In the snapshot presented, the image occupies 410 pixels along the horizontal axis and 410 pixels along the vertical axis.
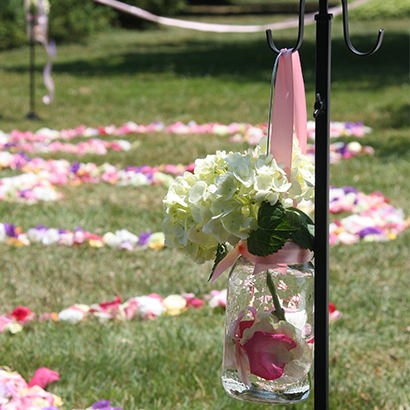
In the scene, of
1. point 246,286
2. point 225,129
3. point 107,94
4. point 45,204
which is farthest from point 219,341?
point 107,94

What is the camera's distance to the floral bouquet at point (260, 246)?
1.19 m

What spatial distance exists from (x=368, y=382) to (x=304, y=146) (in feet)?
3.87

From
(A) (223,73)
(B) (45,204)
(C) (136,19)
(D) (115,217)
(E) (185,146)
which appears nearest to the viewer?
(D) (115,217)

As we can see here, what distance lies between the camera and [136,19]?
21.2 m

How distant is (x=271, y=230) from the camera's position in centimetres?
118

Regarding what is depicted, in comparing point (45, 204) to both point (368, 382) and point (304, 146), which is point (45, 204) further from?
point (304, 146)

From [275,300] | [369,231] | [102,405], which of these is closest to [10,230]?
[102,405]

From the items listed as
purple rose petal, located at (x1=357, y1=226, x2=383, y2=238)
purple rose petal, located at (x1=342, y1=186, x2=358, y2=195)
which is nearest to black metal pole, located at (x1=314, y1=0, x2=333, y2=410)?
purple rose petal, located at (x1=357, y1=226, x2=383, y2=238)

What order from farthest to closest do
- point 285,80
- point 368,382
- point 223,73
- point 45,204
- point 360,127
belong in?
point 223,73 < point 360,127 < point 45,204 < point 368,382 < point 285,80

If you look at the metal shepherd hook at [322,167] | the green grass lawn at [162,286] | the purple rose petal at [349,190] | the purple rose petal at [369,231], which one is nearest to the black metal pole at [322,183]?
the metal shepherd hook at [322,167]

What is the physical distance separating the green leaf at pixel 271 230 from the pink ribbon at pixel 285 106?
90mm

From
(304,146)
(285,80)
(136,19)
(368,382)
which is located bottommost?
(368,382)

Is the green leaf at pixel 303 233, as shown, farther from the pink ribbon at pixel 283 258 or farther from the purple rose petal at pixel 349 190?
the purple rose petal at pixel 349 190

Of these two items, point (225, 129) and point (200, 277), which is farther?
point (225, 129)
